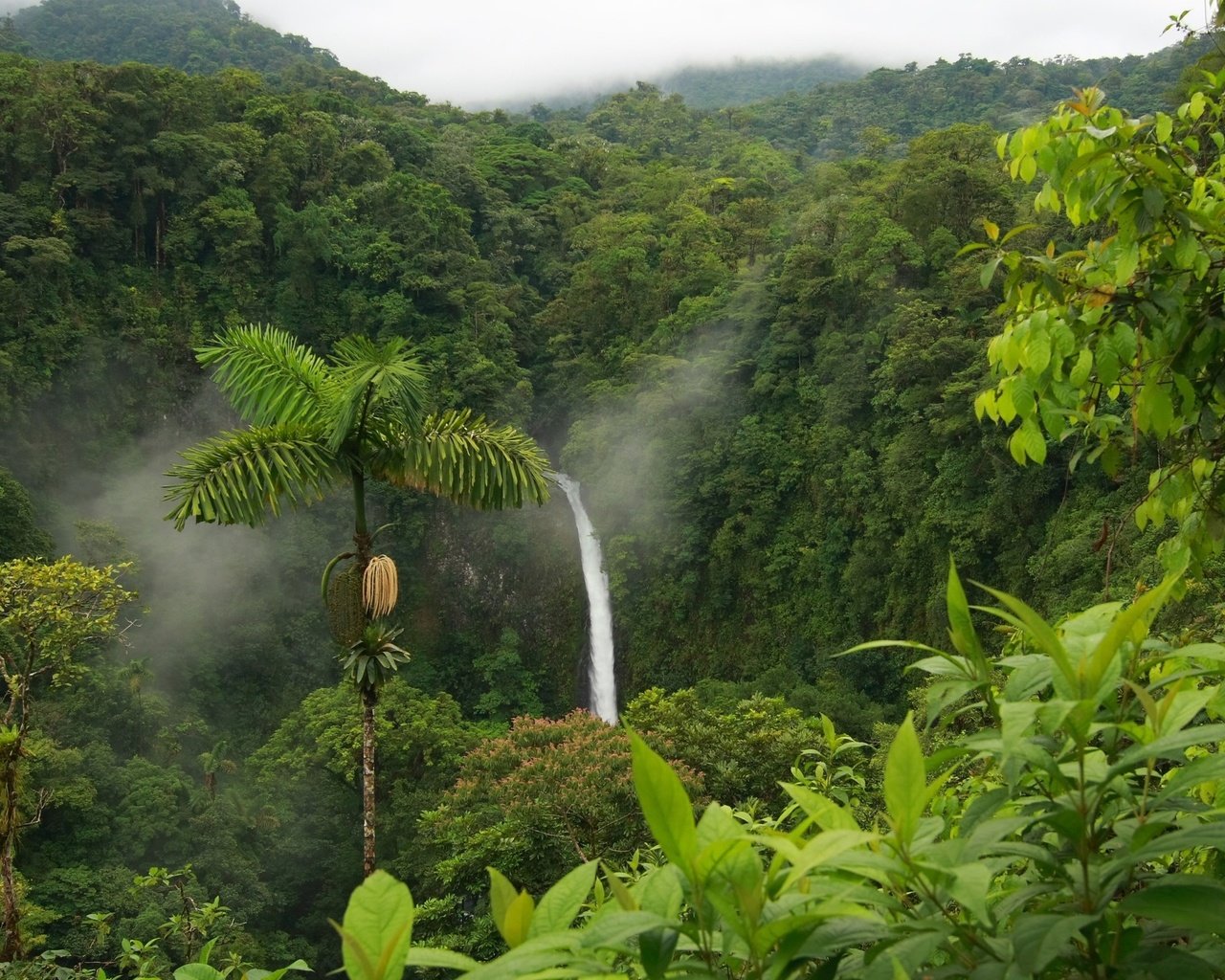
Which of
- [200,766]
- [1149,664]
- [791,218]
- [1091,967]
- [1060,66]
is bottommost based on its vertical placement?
[200,766]

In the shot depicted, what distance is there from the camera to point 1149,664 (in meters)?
0.69

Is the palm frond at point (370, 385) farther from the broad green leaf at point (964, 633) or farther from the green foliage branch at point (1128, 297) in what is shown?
the broad green leaf at point (964, 633)

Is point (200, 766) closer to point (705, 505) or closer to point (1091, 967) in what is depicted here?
point (705, 505)

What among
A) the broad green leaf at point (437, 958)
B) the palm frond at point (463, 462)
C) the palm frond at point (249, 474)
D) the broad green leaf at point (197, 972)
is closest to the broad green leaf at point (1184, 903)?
the broad green leaf at point (437, 958)

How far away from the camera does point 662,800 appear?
53cm

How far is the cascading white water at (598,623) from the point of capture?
52.8 ft

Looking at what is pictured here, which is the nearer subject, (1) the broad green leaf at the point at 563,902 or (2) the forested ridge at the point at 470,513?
(1) the broad green leaf at the point at 563,902

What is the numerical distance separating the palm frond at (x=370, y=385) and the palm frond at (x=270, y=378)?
0.45 feet

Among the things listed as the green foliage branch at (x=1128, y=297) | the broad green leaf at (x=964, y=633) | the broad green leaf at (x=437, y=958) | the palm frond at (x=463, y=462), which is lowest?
the palm frond at (x=463, y=462)

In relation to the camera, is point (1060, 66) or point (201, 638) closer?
point (201, 638)

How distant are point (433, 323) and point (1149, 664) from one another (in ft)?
62.9

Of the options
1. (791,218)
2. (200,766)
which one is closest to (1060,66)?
(791,218)

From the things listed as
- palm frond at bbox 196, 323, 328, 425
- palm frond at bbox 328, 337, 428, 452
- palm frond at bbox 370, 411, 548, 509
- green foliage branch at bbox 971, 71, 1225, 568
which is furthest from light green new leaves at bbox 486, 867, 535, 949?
palm frond at bbox 196, 323, 328, 425

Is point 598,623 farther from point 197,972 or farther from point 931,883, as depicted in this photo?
point 931,883
